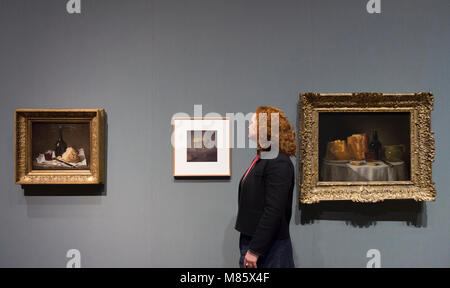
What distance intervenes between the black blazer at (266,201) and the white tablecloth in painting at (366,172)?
0.57 m

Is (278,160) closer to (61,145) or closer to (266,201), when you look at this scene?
(266,201)

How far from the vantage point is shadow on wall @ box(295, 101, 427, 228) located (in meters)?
2.03

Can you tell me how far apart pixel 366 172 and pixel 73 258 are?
2253mm

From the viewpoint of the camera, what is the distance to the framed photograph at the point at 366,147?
194 cm

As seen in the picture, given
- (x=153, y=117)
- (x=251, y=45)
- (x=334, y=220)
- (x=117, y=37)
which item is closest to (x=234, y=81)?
(x=251, y=45)

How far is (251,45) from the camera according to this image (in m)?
2.03

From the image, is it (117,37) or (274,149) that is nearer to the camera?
(274,149)

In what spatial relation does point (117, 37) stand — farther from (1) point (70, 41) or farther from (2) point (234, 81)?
(2) point (234, 81)

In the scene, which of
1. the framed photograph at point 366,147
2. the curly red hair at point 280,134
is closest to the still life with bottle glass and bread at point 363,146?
the framed photograph at point 366,147

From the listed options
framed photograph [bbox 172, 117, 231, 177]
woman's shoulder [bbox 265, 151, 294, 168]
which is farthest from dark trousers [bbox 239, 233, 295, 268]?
framed photograph [bbox 172, 117, 231, 177]

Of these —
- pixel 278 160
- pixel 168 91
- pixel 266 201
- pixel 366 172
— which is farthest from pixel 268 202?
pixel 168 91

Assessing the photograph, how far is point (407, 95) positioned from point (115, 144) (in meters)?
2.14

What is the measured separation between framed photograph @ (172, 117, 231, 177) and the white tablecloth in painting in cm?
74

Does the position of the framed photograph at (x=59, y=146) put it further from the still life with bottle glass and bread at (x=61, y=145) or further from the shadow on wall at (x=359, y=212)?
the shadow on wall at (x=359, y=212)
